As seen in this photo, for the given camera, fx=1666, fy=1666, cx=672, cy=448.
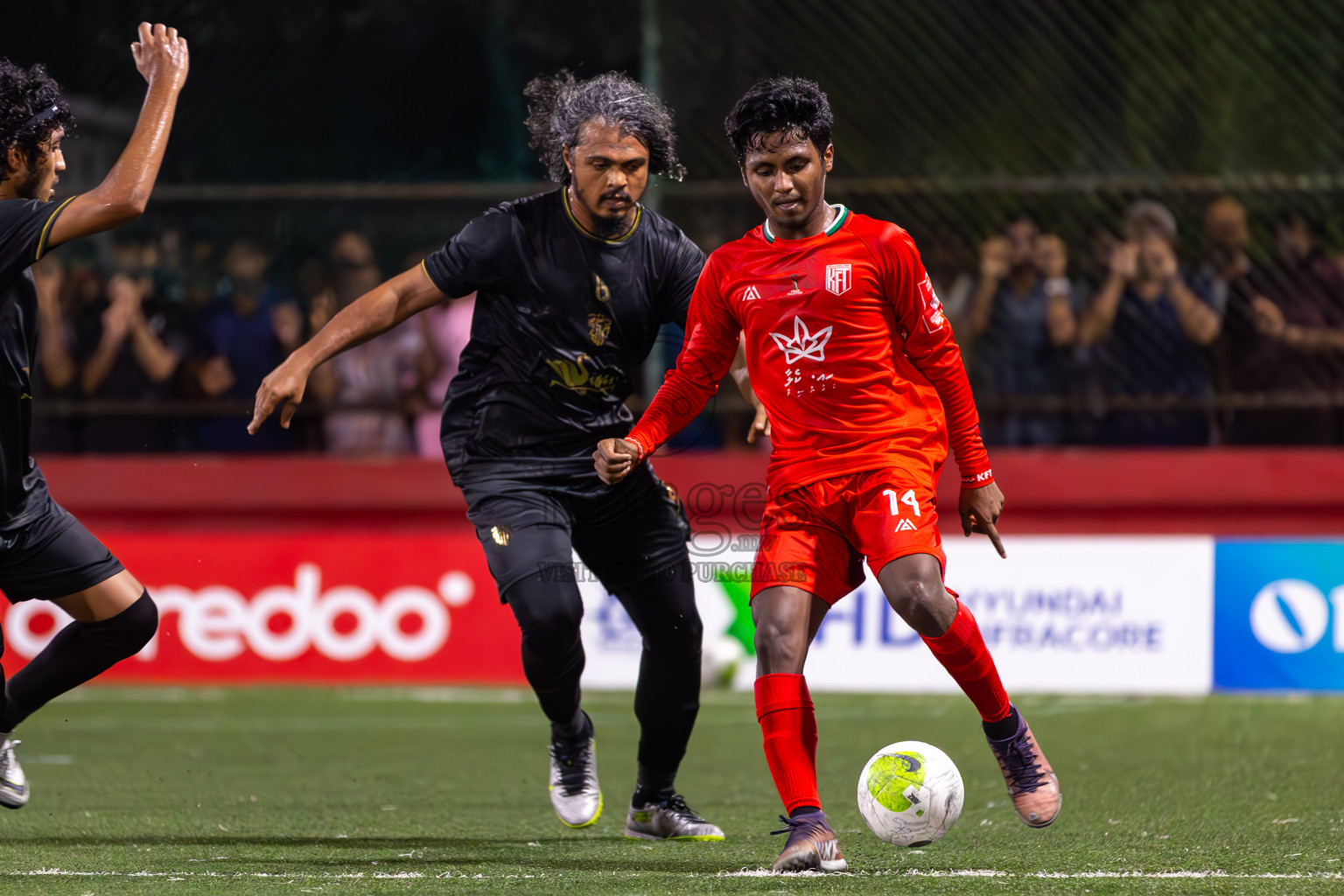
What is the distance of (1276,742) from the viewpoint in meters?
7.29

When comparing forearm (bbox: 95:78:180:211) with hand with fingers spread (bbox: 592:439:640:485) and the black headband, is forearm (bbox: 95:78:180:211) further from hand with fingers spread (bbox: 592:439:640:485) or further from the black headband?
hand with fingers spread (bbox: 592:439:640:485)

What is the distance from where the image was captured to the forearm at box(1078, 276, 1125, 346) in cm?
991

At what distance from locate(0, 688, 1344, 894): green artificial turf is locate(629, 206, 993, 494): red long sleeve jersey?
1107mm

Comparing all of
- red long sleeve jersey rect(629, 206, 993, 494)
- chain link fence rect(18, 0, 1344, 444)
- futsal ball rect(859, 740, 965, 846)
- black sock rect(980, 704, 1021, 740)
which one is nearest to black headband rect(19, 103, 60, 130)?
red long sleeve jersey rect(629, 206, 993, 494)

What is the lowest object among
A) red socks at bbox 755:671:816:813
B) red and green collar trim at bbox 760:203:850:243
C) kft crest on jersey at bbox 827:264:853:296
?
red socks at bbox 755:671:816:813

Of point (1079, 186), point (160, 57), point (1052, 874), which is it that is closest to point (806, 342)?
point (1052, 874)

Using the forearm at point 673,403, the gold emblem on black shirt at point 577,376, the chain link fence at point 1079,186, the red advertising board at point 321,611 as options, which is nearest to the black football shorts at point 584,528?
the gold emblem on black shirt at point 577,376

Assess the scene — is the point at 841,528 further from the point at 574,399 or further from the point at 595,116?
the point at 595,116

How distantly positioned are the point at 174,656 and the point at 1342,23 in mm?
7897

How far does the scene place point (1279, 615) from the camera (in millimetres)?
9078

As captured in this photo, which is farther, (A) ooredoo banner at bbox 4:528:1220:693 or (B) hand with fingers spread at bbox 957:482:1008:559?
(A) ooredoo banner at bbox 4:528:1220:693

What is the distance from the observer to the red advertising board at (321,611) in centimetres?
970

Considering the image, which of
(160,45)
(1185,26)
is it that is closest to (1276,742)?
(1185,26)

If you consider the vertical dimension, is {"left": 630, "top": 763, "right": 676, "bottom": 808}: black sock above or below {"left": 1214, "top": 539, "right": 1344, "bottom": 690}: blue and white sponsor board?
below
